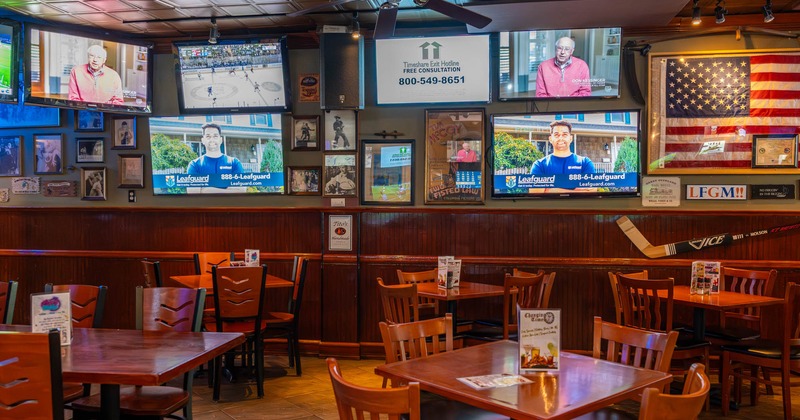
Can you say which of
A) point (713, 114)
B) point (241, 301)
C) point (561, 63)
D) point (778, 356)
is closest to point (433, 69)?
point (561, 63)

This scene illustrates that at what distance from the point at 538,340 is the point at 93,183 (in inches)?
247

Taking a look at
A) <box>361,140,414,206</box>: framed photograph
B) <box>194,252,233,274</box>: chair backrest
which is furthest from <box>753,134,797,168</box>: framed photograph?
<box>194,252,233,274</box>: chair backrest

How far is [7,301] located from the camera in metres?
4.41

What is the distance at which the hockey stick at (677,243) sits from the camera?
637 cm

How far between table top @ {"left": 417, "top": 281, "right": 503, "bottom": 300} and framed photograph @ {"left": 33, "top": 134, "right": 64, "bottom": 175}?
15.0 ft

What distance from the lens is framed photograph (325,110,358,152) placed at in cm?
696

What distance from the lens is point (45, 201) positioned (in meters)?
7.72

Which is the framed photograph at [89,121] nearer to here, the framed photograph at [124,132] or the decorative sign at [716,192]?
the framed photograph at [124,132]

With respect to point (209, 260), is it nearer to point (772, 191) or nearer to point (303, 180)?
point (303, 180)

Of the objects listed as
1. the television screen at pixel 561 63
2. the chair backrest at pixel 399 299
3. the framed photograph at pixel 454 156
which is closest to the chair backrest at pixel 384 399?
the chair backrest at pixel 399 299

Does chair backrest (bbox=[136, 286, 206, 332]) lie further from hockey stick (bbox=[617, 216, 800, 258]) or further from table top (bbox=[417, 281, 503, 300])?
hockey stick (bbox=[617, 216, 800, 258])

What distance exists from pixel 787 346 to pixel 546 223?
2.50 metres

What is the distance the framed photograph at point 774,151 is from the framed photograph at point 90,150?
6931mm

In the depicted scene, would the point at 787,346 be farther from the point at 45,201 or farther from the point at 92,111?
the point at 45,201
